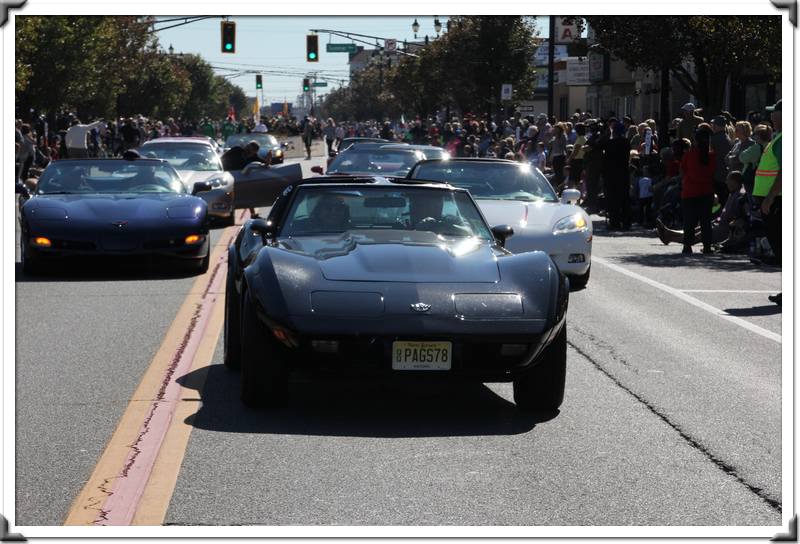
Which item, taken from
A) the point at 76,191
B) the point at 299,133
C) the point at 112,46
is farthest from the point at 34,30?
the point at 299,133

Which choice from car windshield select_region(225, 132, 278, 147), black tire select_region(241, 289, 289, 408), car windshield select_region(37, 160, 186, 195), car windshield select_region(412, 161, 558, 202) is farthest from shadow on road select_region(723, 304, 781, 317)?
car windshield select_region(225, 132, 278, 147)

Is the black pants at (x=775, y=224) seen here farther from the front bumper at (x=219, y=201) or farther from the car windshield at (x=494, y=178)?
the front bumper at (x=219, y=201)

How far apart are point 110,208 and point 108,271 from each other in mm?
1020

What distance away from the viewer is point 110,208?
15.1 m

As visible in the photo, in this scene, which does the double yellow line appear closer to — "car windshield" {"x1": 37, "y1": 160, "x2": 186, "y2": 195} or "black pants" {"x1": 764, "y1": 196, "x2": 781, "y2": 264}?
"car windshield" {"x1": 37, "y1": 160, "x2": 186, "y2": 195}

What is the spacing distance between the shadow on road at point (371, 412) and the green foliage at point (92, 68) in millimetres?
27739

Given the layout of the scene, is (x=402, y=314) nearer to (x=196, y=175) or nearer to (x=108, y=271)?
(x=108, y=271)

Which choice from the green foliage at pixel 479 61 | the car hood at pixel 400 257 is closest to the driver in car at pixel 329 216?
the car hood at pixel 400 257

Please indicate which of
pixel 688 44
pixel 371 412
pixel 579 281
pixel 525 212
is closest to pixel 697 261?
pixel 579 281

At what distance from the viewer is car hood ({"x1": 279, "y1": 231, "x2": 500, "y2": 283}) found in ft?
25.2

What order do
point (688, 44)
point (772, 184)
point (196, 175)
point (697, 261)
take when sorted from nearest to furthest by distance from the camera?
point (772, 184)
point (697, 261)
point (196, 175)
point (688, 44)

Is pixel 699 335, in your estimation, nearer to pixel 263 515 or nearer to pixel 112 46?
pixel 263 515

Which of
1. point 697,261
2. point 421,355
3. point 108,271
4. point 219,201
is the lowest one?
point 697,261
